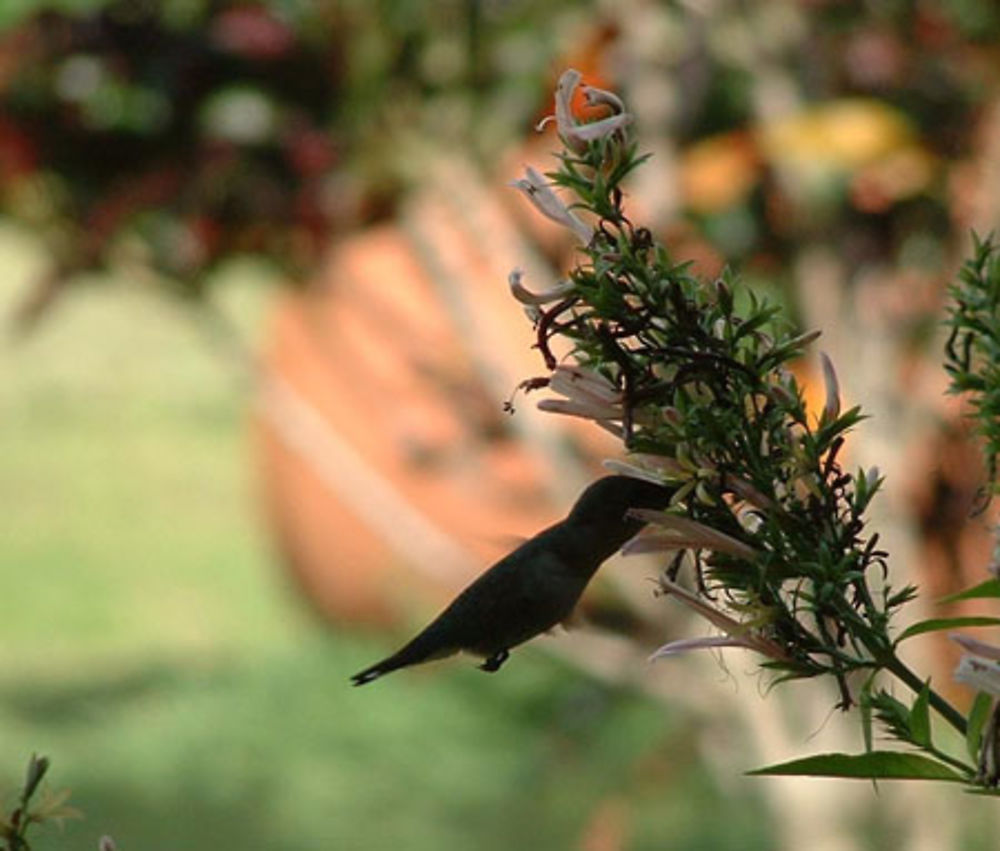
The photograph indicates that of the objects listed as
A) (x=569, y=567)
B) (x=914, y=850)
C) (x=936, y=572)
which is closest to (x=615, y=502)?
(x=569, y=567)

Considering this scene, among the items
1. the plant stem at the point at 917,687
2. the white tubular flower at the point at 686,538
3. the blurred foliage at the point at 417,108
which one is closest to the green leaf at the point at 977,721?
the plant stem at the point at 917,687

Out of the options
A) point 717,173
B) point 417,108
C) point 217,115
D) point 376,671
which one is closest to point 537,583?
point 376,671

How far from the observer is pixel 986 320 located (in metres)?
0.87

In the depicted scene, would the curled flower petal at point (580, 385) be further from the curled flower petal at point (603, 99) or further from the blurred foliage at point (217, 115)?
the blurred foliage at point (217, 115)

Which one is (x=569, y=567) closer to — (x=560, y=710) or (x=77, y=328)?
(x=560, y=710)

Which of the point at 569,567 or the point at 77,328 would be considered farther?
the point at 77,328

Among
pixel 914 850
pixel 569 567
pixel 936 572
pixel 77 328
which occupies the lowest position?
pixel 569 567

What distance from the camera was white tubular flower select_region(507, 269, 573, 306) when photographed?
0.80 meters

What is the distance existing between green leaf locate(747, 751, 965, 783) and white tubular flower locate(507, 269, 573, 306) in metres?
0.19

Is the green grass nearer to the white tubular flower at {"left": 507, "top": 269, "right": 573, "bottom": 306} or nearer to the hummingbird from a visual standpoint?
the hummingbird

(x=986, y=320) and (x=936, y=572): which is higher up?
(x=936, y=572)

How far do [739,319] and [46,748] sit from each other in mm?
5371

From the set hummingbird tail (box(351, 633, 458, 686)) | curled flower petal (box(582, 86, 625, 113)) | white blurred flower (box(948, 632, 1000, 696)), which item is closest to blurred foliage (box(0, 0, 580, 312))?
hummingbird tail (box(351, 633, 458, 686))

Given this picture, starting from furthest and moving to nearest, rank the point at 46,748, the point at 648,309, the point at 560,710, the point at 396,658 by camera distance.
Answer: the point at 560,710
the point at 46,748
the point at 396,658
the point at 648,309
